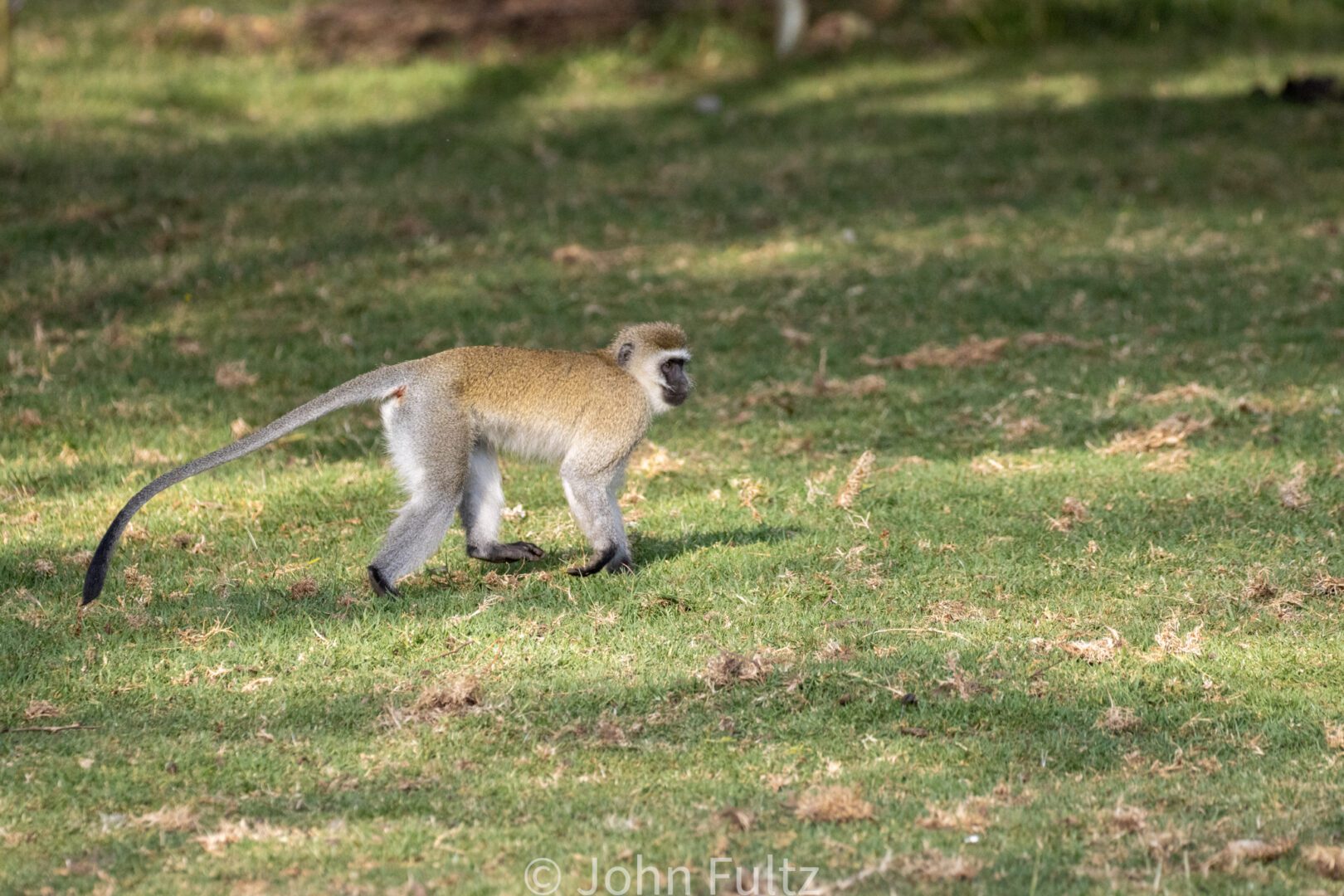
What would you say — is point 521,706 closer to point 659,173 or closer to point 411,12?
point 659,173

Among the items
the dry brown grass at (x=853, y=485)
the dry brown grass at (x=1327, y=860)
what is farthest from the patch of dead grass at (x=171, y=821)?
the dry brown grass at (x=853, y=485)

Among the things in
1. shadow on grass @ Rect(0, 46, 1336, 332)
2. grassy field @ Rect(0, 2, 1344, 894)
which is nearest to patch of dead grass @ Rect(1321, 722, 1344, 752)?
grassy field @ Rect(0, 2, 1344, 894)

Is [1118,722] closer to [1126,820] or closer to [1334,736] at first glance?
[1334,736]

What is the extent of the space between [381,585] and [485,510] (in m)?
0.70

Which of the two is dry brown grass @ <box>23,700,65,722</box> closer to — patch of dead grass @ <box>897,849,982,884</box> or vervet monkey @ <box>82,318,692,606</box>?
vervet monkey @ <box>82,318,692,606</box>

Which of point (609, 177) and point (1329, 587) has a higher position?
point (609, 177)

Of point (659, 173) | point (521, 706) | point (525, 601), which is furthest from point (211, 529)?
point (659, 173)

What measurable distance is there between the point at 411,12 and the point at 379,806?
61.8 ft

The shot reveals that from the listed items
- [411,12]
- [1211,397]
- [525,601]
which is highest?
[411,12]

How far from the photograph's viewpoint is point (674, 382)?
8.48 m

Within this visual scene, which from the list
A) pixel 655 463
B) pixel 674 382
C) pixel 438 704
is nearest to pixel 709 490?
pixel 655 463

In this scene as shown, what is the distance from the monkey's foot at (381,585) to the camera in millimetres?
7902

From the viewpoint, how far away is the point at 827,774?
6207mm

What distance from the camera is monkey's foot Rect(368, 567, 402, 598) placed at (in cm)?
790
